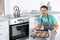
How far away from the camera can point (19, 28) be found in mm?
2920

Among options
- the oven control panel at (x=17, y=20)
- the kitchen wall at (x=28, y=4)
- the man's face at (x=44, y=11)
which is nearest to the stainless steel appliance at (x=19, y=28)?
the oven control panel at (x=17, y=20)

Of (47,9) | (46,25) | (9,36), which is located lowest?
(9,36)

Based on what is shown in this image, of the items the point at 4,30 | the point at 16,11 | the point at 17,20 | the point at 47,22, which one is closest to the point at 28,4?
the point at 16,11

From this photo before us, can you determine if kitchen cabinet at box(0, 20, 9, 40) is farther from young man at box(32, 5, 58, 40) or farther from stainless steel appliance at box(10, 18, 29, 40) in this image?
young man at box(32, 5, 58, 40)

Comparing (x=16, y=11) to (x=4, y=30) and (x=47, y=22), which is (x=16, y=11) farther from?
(x=47, y=22)

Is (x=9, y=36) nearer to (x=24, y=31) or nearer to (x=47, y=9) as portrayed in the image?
(x=24, y=31)

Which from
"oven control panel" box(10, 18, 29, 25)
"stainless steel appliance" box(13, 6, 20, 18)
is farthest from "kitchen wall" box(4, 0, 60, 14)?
"oven control panel" box(10, 18, 29, 25)

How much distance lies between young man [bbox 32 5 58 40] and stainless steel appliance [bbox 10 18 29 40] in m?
0.26

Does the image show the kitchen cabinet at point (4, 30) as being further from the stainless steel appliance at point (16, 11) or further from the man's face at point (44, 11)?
the man's face at point (44, 11)

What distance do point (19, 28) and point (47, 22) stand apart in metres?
0.55

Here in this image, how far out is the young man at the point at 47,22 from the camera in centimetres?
276

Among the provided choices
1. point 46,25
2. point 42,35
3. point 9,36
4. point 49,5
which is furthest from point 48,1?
point 9,36

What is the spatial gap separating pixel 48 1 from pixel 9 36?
3.15 ft

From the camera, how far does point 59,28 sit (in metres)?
2.79
